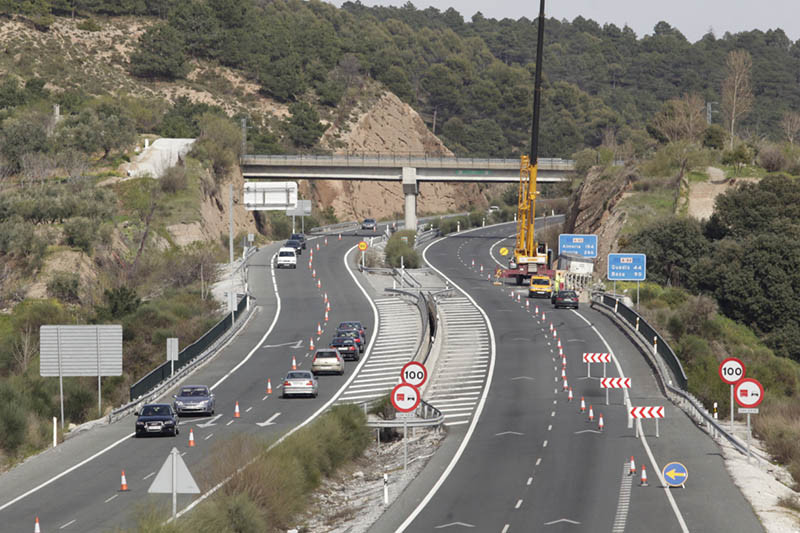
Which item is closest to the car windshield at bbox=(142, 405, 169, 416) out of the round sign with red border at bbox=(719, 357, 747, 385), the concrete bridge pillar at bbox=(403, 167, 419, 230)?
the round sign with red border at bbox=(719, 357, 747, 385)

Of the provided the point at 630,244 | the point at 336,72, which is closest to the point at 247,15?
the point at 336,72

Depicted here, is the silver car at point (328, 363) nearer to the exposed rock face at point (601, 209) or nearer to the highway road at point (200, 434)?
the highway road at point (200, 434)

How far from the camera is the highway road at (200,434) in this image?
2755cm

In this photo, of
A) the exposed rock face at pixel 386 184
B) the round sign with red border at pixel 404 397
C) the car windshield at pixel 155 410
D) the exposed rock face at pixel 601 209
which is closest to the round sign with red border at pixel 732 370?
the round sign with red border at pixel 404 397

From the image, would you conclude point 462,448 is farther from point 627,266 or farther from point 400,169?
point 400,169

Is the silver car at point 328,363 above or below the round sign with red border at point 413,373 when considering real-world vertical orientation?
below

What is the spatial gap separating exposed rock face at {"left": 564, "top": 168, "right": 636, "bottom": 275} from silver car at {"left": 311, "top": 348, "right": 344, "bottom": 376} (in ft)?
151

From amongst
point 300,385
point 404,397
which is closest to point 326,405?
point 300,385

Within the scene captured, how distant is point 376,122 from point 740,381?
142 meters

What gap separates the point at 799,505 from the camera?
2770cm

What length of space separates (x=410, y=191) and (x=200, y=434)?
3248 inches

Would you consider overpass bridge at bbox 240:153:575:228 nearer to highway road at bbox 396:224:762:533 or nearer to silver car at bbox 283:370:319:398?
highway road at bbox 396:224:762:533

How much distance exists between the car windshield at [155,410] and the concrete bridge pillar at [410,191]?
80.8 metres

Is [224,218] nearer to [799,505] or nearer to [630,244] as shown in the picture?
[630,244]
